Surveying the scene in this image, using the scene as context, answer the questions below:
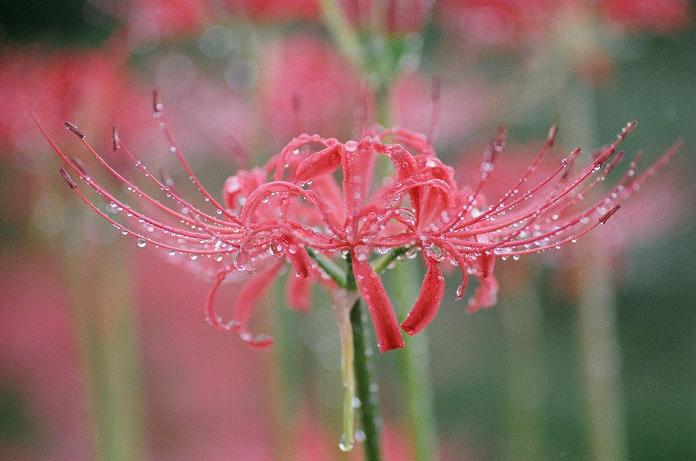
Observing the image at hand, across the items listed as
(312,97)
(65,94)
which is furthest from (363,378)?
(312,97)

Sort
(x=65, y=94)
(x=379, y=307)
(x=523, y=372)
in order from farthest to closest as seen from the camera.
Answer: (x=523, y=372), (x=65, y=94), (x=379, y=307)

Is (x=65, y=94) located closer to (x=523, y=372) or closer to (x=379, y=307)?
(x=379, y=307)

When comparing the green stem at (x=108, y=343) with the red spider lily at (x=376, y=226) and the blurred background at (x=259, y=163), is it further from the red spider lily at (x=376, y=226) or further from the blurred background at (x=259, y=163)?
the red spider lily at (x=376, y=226)

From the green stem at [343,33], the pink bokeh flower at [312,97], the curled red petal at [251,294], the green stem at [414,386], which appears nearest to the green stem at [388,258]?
the curled red petal at [251,294]

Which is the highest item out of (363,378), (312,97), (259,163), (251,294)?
(312,97)

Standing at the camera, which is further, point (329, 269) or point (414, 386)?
point (414, 386)

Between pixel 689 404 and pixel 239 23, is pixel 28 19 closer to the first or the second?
pixel 239 23

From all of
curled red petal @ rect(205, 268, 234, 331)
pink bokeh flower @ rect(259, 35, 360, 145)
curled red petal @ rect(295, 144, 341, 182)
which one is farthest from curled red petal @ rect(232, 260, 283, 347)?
pink bokeh flower @ rect(259, 35, 360, 145)
